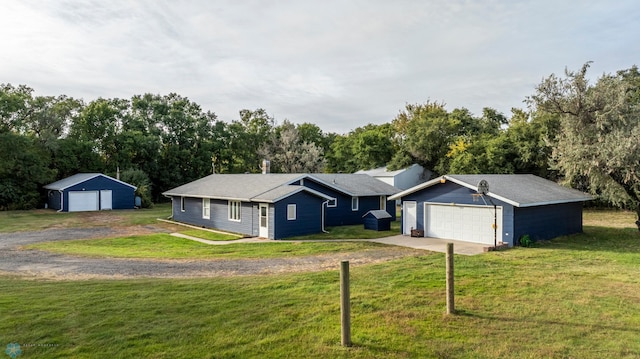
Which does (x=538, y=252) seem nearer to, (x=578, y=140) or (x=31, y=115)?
(x=578, y=140)

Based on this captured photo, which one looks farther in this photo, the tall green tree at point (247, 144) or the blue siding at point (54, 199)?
the tall green tree at point (247, 144)

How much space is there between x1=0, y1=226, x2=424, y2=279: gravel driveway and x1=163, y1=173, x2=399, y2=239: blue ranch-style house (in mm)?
5685

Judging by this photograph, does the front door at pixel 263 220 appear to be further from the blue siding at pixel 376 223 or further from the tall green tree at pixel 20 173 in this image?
the tall green tree at pixel 20 173

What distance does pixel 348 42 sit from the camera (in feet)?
61.9

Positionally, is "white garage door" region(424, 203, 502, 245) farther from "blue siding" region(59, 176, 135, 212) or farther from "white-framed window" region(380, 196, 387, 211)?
"blue siding" region(59, 176, 135, 212)

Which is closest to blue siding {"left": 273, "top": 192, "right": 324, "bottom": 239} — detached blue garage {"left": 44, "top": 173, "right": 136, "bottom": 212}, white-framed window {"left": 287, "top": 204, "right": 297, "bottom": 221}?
white-framed window {"left": 287, "top": 204, "right": 297, "bottom": 221}

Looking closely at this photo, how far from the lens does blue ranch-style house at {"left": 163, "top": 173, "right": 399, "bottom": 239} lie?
2022 centimetres

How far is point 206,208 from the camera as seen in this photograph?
977 inches

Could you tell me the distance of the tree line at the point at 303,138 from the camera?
2092cm

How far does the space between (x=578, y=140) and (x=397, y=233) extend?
1017cm

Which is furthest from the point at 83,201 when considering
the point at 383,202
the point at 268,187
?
the point at 383,202

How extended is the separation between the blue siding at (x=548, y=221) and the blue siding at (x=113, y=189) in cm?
3218

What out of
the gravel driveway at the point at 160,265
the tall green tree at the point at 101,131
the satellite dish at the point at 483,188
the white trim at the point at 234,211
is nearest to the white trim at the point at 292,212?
the white trim at the point at 234,211

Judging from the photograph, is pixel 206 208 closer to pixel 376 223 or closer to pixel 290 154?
pixel 376 223
